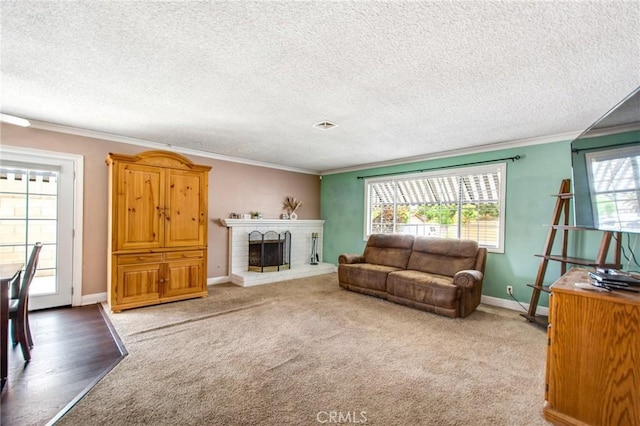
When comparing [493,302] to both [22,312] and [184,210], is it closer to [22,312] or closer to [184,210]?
[184,210]

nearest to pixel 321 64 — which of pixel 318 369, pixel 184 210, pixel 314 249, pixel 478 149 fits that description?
pixel 318 369

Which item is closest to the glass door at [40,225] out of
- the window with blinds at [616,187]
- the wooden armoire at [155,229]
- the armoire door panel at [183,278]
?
the wooden armoire at [155,229]

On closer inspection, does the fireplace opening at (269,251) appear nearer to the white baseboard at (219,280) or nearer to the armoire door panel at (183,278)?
the white baseboard at (219,280)

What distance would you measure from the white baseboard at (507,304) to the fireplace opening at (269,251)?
3567 mm

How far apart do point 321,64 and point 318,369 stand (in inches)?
94.1

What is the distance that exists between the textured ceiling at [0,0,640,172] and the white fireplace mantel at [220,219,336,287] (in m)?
2.33

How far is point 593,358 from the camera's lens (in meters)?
1.72

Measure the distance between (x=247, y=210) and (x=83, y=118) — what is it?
9.64 ft

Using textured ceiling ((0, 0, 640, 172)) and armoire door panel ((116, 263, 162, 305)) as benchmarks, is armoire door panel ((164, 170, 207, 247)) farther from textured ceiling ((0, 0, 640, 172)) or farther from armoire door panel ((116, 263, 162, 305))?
textured ceiling ((0, 0, 640, 172))

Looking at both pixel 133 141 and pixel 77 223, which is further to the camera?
pixel 133 141

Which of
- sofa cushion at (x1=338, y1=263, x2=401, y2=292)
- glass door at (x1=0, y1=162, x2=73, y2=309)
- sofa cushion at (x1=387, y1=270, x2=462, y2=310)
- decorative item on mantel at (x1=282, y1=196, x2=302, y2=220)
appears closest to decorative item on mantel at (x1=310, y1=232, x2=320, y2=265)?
decorative item on mantel at (x1=282, y1=196, x2=302, y2=220)

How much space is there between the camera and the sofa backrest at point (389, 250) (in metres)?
4.84

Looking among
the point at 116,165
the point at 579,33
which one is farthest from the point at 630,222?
the point at 116,165

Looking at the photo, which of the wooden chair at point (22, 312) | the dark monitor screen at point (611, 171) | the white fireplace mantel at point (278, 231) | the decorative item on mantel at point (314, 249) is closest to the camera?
the dark monitor screen at point (611, 171)
